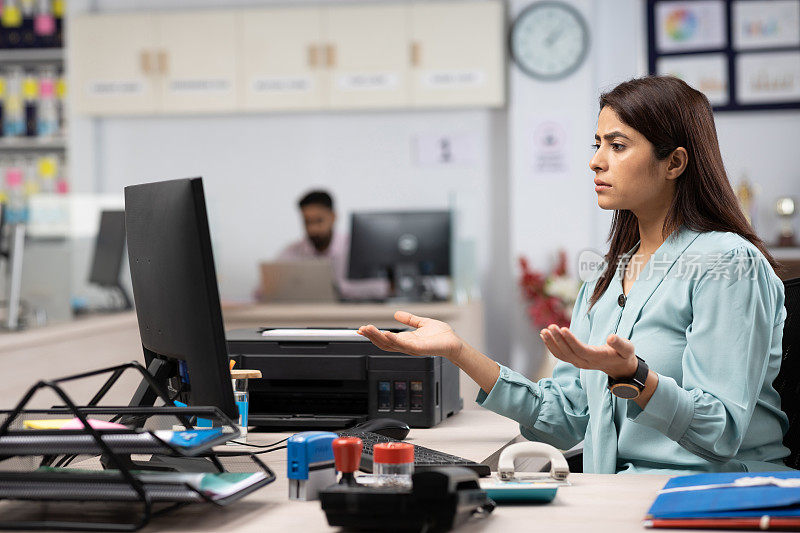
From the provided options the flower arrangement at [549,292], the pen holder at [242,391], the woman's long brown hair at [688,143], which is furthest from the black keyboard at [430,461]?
the flower arrangement at [549,292]

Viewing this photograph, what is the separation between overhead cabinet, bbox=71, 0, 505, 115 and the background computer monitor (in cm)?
410

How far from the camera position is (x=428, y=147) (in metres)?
5.68

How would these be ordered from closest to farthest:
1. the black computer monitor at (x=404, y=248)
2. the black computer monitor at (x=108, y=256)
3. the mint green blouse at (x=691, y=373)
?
the mint green blouse at (x=691, y=373), the black computer monitor at (x=108, y=256), the black computer monitor at (x=404, y=248)

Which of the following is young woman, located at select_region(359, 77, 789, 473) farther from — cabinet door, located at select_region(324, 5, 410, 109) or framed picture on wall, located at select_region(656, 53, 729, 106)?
framed picture on wall, located at select_region(656, 53, 729, 106)

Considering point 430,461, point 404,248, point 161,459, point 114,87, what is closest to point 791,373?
point 430,461

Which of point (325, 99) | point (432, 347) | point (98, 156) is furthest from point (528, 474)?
point (98, 156)

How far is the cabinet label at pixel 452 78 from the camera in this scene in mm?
5312

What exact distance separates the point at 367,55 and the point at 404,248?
4.64ft

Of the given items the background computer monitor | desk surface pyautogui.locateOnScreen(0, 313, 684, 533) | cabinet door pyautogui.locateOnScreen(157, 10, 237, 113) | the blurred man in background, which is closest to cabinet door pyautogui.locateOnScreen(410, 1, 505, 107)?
the blurred man in background

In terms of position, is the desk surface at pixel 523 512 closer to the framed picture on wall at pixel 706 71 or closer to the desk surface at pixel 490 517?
the desk surface at pixel 490 517

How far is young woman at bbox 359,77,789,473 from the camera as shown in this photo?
1.46m

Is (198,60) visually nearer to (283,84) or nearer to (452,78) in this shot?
(283,84)

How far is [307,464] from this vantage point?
118cm

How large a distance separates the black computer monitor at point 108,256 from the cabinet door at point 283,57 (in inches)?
54.8
